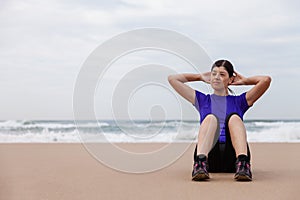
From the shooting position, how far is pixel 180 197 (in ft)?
10.1

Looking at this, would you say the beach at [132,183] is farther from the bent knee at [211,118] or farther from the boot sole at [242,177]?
the bent knee at [211,118]

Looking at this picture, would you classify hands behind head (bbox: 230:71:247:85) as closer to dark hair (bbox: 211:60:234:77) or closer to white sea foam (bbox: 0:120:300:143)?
dark hair (bbox: 211:60:234:77)

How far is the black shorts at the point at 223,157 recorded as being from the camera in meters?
3.97

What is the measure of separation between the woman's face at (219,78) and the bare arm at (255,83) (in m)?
0.11

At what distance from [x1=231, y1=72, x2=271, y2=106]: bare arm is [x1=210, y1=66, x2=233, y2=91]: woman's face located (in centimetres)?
11

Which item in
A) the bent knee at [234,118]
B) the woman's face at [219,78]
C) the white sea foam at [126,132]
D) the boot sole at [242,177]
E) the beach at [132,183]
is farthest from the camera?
the white sea foam at [126,132]

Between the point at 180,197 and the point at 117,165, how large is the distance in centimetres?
189

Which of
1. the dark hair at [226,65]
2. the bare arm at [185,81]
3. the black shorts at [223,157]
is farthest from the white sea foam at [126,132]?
the dark hair at [226,65]

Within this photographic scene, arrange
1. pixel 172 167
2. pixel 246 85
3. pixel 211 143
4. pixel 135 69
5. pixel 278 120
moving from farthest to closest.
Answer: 1. pixel 278 120
2. pixel 172 167
3. pixel 135 69
4. pixel 246 85
5. pixel 211 143

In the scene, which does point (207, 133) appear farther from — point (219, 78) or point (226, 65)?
point (226, 65)

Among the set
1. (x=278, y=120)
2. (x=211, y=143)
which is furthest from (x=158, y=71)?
(x=278, y=120)

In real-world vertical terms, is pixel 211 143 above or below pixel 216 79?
below

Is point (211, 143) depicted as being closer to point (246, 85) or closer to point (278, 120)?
point (246, 85)

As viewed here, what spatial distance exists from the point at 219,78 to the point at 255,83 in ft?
1.05
